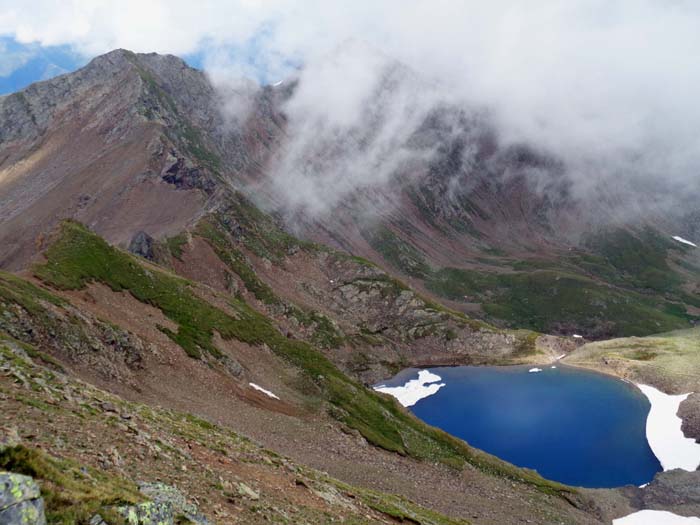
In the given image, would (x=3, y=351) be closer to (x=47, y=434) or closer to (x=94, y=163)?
(x=47, y=434)

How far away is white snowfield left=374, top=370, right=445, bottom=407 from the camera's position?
138 meters

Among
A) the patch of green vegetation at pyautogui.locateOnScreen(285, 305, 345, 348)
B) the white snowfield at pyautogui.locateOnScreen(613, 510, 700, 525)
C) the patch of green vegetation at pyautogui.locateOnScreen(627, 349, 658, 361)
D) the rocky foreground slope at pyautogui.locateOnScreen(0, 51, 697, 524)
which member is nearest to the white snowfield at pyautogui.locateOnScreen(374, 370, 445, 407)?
the rocky foreground slope at pyautogui.locateOnScreen(0, 51, 697, 524)

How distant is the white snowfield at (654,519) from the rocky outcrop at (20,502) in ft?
292

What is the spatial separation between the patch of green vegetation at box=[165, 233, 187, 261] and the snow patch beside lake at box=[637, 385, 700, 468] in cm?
13186

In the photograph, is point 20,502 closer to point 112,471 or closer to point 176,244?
point 112,471

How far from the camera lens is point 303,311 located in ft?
520

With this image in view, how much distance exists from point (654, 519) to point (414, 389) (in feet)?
235

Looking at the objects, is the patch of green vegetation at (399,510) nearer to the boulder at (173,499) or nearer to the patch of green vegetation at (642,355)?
the boulder at (173,499)

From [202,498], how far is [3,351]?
19.7m

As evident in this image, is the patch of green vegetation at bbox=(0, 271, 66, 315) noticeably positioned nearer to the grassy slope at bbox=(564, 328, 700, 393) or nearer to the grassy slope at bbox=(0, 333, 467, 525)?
the grassy slope at bbox=(0, 333, 467, 525)

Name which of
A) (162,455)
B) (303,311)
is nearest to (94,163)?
(303,311)

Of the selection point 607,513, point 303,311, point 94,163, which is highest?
point 94,163

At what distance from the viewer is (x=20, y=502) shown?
12539 millimetres

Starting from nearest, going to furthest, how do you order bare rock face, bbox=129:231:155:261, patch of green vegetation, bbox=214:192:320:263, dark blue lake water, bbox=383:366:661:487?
dark blue lake water, bbox=383:366:661:487
bare rock face, bbox=129:231:155:261
patch of green vegetation, bbox=214:192:320:263
